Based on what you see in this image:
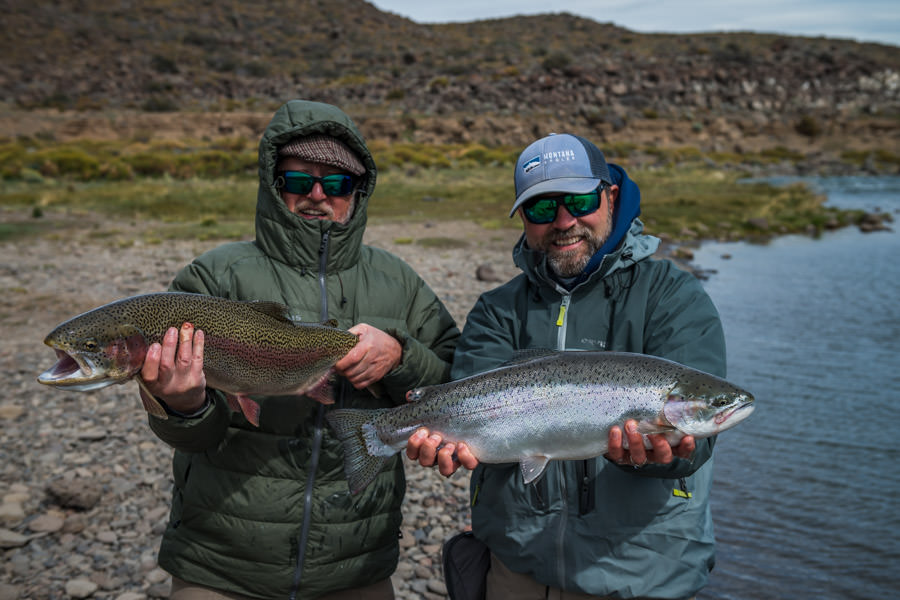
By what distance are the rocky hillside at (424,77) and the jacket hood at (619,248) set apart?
198 feet

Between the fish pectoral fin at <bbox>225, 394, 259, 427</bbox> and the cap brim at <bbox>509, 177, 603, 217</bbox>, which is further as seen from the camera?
the cap brim at <bbox>509, 177, 603, 217</bbox>

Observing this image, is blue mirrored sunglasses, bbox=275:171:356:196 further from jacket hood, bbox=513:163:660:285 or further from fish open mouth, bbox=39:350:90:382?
fish open mouth, bbox=39:350:90:382

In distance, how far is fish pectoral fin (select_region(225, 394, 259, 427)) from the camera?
3035mm

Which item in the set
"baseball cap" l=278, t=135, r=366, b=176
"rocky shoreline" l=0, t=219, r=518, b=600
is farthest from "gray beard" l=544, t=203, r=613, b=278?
"rocky shoreline" l=0, t=219, r=518, b=600

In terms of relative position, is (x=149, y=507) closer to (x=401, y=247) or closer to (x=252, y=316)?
(x=252, y=316)

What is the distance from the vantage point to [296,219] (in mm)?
3299

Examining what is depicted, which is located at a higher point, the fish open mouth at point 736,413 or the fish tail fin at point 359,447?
the fish open mouth at point 736,413

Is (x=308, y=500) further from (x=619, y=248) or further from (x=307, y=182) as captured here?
(x=619, y=248)

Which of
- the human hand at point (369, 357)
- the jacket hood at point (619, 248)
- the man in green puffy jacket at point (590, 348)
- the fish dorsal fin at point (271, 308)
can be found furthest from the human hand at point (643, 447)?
the fish dorsal fin at point (271, 308)

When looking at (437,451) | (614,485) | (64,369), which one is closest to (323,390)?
(437,451)

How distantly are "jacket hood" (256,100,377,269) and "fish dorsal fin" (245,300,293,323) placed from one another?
0.33m

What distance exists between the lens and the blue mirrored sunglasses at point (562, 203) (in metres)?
3.21

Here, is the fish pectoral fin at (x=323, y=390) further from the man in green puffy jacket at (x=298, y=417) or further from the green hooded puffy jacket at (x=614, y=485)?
the green hooded puffy jacket at (x=614, y=485)

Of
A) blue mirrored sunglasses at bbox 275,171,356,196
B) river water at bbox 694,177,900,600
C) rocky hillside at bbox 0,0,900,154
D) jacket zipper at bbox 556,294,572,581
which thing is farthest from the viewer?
rocky hillside at bbox 0,0,900,154
